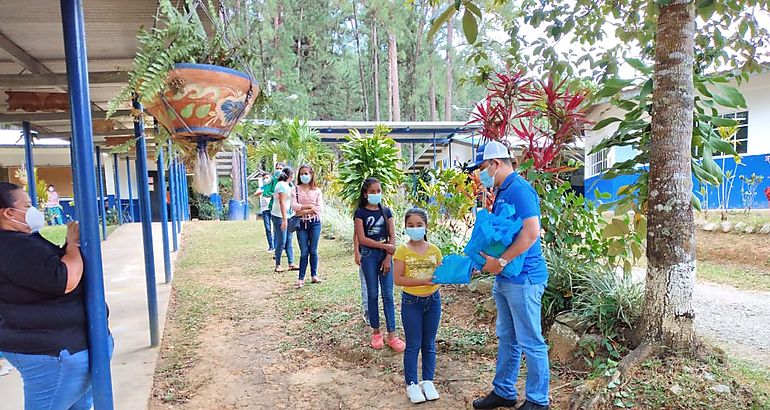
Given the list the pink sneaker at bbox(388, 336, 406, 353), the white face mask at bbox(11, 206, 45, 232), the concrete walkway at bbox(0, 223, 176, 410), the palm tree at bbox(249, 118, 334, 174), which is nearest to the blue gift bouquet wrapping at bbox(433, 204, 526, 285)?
the pink sneaker at bbox(388, 336, 406, 353)

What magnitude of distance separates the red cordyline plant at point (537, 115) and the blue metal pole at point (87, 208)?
3.49 metres

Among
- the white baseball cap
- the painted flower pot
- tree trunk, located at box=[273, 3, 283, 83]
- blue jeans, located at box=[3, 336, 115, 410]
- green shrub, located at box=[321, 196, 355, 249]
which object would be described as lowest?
green shrub, located at box=[321, 196, 355, 249]

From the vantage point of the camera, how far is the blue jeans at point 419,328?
3.08 meters

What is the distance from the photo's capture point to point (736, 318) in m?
4.87

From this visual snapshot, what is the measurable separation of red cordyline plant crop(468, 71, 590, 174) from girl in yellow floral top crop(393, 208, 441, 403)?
1.76 metres

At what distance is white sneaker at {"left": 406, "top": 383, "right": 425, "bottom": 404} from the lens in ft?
10.2

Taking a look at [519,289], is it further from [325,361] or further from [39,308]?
[39,308]

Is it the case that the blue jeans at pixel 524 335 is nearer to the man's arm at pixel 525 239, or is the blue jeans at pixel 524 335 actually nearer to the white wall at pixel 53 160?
the man's arm at pixel 525 239

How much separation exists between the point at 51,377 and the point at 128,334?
9.02ft

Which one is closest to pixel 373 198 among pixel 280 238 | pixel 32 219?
pixel 32 219

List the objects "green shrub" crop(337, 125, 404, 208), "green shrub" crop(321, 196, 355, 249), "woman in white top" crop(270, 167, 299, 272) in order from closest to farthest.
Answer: "green shrub" crop(337, 125, 404, 208), "woman in white top" crop(270, 167, 299, 272), "green shrub" crop(321, 196, 355, 249)

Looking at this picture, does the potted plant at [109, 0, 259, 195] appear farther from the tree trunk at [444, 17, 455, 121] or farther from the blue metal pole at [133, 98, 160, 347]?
the tree trunk at [444, 17, 455, 121]

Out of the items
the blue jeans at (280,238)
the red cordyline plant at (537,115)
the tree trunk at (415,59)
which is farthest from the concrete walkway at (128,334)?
the tree trunk at (415,59)

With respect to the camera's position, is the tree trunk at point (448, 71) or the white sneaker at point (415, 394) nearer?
the white sneaker at point (415, 394)
